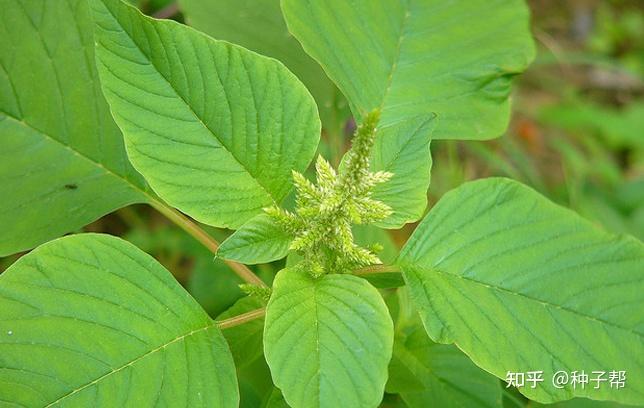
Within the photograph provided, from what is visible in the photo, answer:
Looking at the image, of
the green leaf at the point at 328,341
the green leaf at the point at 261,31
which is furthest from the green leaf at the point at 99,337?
the green leaf at the point at 261,31

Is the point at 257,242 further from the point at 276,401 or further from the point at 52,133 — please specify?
the point at 52,133

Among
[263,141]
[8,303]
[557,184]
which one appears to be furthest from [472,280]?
[557,184]

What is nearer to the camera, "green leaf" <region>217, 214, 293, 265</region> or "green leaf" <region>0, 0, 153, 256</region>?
"green leaf" <region>217, 214, 293, 265</region>

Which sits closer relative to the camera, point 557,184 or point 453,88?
point 453,88

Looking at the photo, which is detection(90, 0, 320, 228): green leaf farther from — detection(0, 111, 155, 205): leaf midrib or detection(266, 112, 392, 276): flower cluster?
detection(0, 111, 155, 205): leaf midrib

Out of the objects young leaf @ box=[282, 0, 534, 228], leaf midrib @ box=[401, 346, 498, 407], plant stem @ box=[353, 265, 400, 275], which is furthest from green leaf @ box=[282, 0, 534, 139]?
leaf midrib @ box=[401, 346, 498, 407]

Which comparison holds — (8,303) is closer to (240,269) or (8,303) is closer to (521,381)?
(240,269)

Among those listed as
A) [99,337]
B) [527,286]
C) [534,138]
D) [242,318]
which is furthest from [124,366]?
[534,138]

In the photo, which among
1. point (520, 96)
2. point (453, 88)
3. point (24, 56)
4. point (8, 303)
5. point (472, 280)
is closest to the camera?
point (8, 303)
